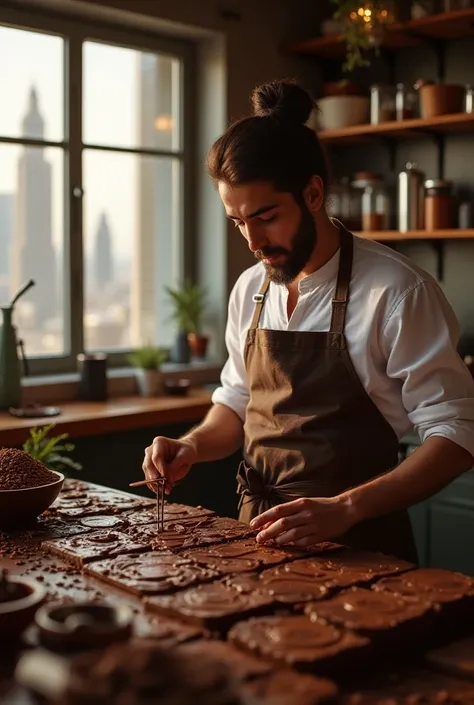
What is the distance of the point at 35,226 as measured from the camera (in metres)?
4.14

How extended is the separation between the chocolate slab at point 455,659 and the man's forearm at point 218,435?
1.09 m

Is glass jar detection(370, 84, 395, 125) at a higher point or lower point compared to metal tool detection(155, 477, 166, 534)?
higher

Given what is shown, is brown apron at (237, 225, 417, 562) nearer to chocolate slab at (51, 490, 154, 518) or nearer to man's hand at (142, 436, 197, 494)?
man's hand at (142, 436, 197, 494)

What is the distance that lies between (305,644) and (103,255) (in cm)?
321

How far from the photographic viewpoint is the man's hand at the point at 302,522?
6.15 ft

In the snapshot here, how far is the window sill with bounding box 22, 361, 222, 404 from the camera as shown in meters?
3.96

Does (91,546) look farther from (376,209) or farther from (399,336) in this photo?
(376,209)

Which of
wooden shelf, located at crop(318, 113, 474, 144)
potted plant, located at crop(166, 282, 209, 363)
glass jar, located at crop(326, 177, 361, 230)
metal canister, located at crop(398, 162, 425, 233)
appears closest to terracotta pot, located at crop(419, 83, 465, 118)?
wooden shelf, located at crop(318, 113, 474, 144)

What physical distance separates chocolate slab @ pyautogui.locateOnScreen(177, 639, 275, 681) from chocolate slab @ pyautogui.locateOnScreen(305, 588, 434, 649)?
0.17 meters

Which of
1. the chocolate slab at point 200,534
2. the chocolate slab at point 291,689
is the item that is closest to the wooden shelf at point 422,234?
the chocolate slab at point 200,534

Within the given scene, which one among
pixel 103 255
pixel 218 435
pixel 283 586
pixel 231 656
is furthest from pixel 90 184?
pixel 231 656

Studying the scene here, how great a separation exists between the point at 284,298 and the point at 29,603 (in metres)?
1.28

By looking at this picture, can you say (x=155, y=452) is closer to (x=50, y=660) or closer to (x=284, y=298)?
(x=284, y=298)

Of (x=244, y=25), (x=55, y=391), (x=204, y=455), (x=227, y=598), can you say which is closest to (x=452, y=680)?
(x=227, y=598)
